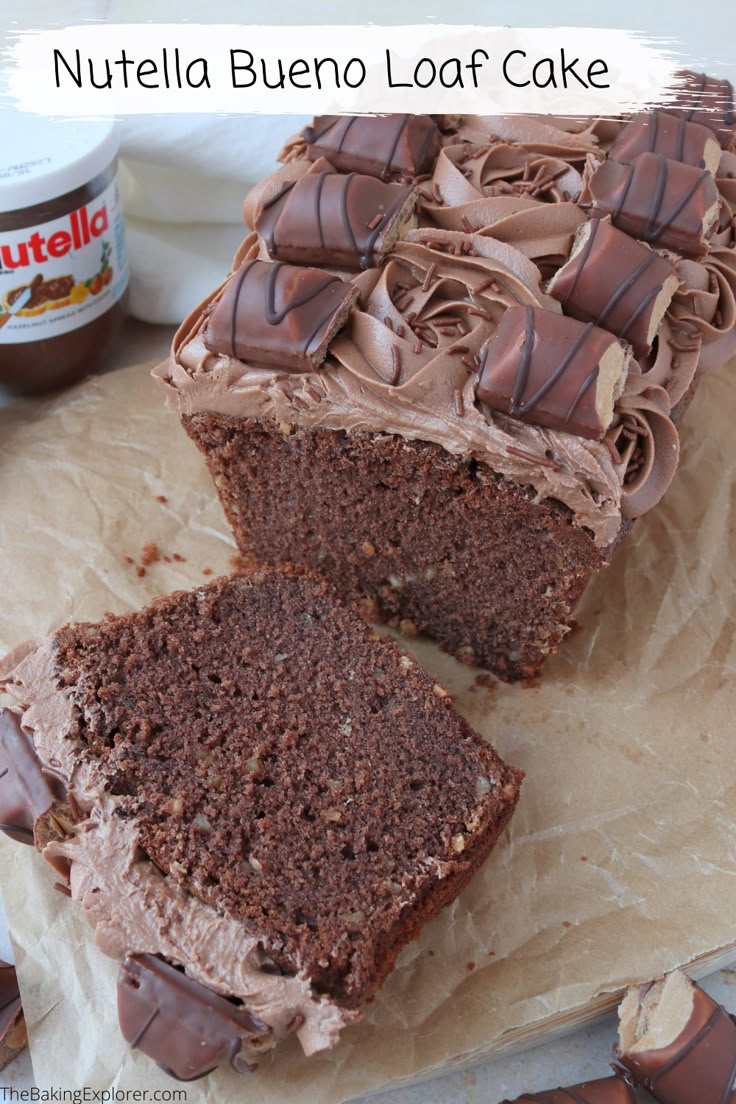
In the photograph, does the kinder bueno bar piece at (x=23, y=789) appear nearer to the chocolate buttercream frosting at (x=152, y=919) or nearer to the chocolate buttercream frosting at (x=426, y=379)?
the chocolate buttercream frosting at (x=152, y=919)

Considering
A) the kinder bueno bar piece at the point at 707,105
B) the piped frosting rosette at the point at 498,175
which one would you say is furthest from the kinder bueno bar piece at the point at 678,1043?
the kinder bueno bar piece at the point at 707,105

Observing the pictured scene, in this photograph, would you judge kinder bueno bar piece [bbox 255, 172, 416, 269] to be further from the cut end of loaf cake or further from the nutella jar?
the cut end of loaf cake

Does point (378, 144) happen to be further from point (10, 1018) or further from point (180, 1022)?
point (10, 1018)

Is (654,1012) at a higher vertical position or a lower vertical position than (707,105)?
lower

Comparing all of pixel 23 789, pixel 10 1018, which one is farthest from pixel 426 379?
pixel 10 1018

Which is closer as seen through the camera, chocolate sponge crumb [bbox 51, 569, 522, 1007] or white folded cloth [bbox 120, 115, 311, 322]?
chocolate sponge crumb [bbox 51, 569, 522, 1007]

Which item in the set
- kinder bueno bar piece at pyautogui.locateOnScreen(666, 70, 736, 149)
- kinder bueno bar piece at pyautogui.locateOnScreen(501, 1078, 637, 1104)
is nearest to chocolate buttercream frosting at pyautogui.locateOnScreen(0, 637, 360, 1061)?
kinder bueno bar piece at pyautogui.locateOnScreen(501, 1078, 637, 1104)
